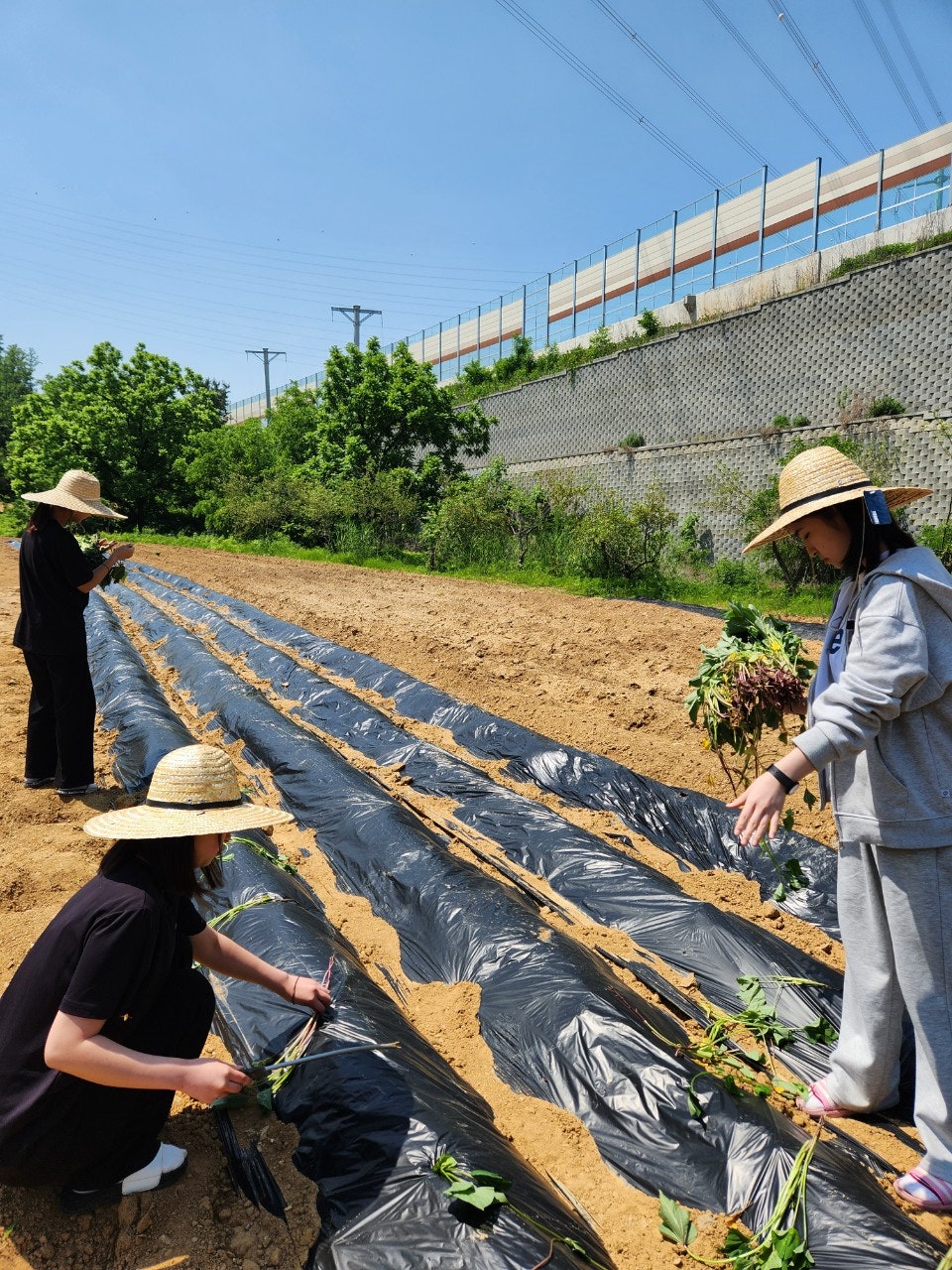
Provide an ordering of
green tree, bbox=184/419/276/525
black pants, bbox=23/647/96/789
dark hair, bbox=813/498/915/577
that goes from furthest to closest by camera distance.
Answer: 1. green tree, bbox=184/419/276/525
2. black pants, bbox=23/647/96/789
3. dark hair, bbox=813/498/915/577

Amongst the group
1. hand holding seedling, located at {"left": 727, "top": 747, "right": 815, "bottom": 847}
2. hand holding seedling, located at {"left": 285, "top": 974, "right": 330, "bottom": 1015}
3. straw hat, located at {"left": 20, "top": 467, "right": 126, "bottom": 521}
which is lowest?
hand holding seedling, located at {"left": 285, "top": 974, "right": 330, "bottom": 1015}

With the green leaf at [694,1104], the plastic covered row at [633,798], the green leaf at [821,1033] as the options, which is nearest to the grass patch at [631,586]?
the plastic covered row at [633,798]

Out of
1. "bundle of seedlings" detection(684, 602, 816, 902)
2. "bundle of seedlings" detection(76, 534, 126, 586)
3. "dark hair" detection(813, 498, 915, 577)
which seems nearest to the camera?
"dark hair" detection(813, 498, 915, 577)

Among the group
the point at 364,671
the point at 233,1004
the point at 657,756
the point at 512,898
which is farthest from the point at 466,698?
the point at 233,1004

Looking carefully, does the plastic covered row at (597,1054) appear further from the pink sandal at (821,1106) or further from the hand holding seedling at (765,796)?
the hand holding seedling at (765,796)

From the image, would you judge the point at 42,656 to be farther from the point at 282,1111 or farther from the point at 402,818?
the point at 282,1111

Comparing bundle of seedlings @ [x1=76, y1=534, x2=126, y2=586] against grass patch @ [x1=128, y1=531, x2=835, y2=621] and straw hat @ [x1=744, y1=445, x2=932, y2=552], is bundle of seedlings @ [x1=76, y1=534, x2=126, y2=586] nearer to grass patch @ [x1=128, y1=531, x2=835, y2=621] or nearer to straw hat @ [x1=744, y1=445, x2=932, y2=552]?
straw hat @ [x1=744, y1=445, x2=932, y2=552]

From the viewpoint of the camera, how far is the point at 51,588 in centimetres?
427

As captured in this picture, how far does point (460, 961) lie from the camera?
112 inches

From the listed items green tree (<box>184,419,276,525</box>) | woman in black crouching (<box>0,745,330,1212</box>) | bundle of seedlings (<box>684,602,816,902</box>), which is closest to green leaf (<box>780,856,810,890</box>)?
bundle of seedlings (<box>684,602,816,902</box>)

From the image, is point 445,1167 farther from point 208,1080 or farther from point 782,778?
point 782,778

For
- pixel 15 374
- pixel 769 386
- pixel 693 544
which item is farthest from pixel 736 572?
pixel 15 374

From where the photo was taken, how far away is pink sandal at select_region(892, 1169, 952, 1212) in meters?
1.92

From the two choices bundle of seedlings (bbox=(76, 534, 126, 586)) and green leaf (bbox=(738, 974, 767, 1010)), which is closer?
green leaf (bbox=(738, 974, 767, 1010))
